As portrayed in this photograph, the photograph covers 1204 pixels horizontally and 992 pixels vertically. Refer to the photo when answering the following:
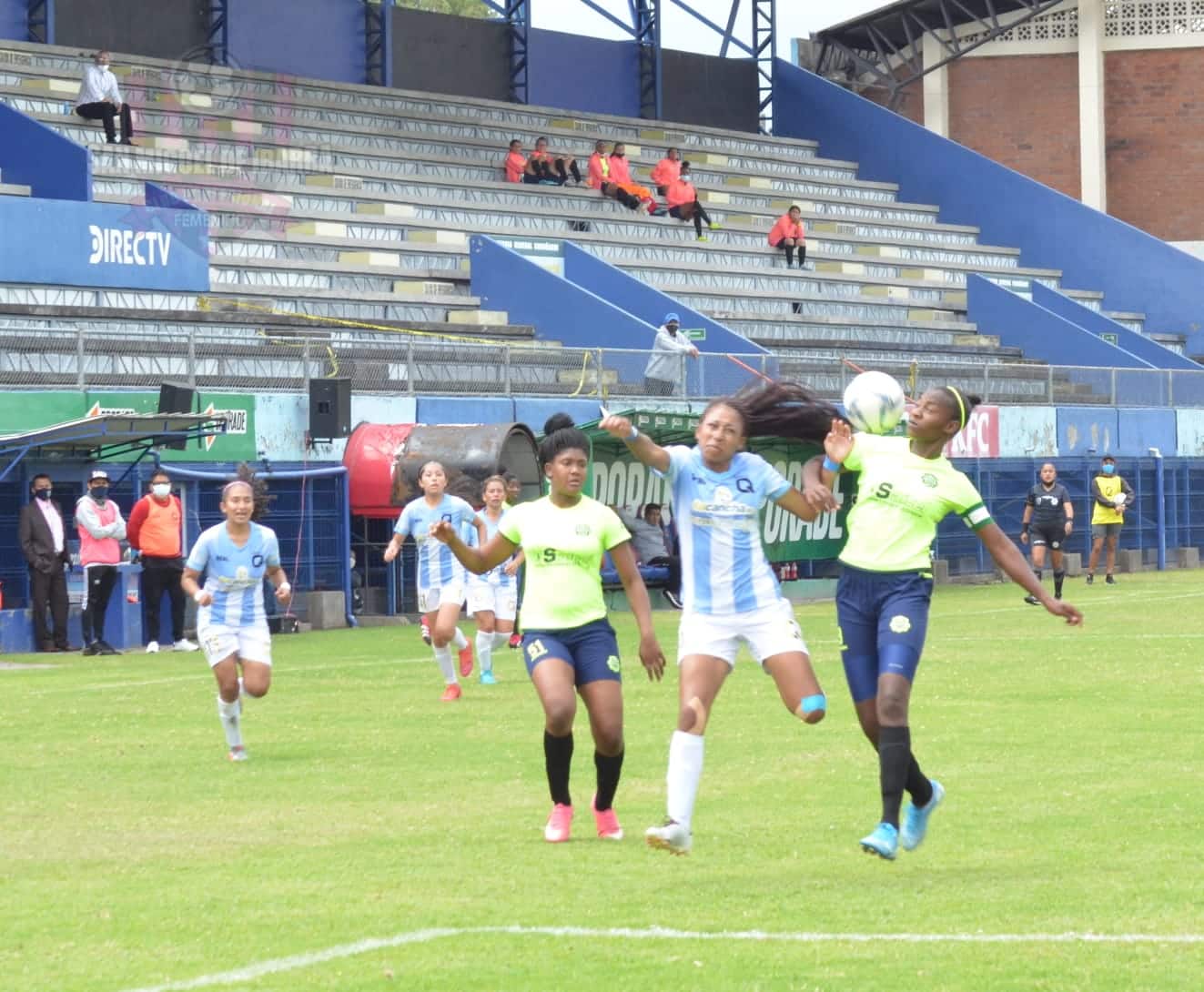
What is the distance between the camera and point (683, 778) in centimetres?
914

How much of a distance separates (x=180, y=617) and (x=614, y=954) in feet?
61.3

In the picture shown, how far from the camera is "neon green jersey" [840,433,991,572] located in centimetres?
957

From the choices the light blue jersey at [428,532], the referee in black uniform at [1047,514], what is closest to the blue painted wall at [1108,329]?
the referee in black uniform at [1047,514]

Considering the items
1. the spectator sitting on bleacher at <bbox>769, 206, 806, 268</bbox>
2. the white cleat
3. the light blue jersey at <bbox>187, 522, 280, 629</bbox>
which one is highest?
the spectator sitting on bleacher at <bbox>769, 206, 806, 268</bbox>

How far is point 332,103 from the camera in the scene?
4231 cm

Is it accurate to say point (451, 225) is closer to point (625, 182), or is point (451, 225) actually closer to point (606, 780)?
point (625, 182)

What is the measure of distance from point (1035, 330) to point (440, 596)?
89.7 ft

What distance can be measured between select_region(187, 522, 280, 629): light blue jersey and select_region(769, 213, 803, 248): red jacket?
3028cm

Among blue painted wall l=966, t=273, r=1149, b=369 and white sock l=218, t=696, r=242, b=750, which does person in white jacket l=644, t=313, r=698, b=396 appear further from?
white sock l=218, t=696, r=242, b=750

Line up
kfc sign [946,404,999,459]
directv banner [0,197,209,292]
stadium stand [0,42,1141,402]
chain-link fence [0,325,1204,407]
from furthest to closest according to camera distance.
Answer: kfc sign [946,404,999,459]
stadium stand [0,42,1141,402]
directv banner [0,197,209,292]
chain-link fence [0,325,1204,407]

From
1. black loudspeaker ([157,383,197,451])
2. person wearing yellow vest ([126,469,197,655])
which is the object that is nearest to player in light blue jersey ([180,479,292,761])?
person wearing yellow vest ([126,469,197,655])

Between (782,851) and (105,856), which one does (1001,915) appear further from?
(105,856)

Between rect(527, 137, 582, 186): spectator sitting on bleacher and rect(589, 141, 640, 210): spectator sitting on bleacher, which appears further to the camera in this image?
rect(589, 141, 640, 210): spectator sitting on bleacher

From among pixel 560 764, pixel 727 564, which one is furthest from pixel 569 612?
pixel 727 564
